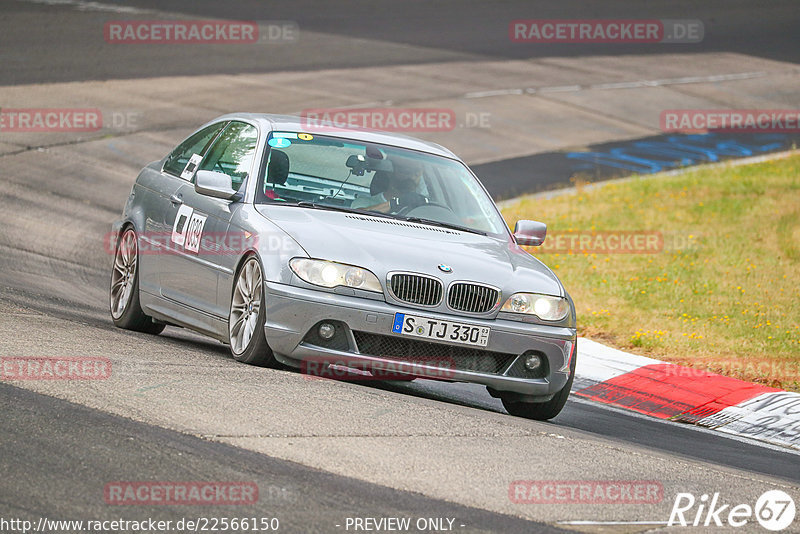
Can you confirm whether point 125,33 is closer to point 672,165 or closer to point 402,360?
point 672,165

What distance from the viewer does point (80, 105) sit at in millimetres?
21766

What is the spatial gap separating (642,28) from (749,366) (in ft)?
93.1

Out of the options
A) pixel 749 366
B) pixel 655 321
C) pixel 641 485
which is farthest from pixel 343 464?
pixel 655 321

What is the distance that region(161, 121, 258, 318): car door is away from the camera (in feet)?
27.4

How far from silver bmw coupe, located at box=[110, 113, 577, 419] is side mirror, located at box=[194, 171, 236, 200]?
1 cm

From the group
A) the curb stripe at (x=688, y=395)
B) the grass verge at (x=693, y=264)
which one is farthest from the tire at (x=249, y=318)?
the grass verge at (x=693, y=264)

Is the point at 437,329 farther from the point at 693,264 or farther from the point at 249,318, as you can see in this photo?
the point at 693,264
